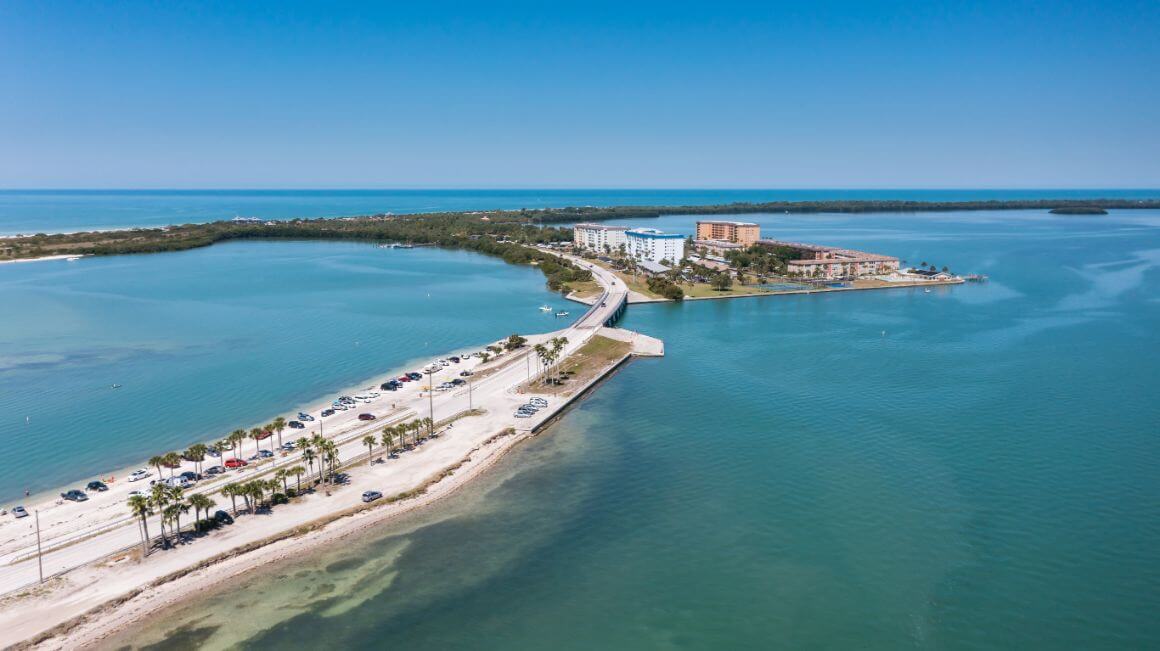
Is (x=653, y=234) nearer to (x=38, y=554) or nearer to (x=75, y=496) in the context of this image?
(x=75, y=496)

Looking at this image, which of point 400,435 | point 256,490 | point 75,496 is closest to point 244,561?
point 256,490

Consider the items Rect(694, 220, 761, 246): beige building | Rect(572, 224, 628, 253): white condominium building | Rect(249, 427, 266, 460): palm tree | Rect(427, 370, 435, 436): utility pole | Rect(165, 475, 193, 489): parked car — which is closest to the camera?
Rect(165, 475, 193, 489): parked car

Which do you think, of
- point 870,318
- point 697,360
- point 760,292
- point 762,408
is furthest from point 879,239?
point 762,408

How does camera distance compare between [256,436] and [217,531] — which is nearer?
[217,531]

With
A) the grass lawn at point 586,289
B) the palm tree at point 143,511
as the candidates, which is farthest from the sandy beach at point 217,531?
the grass lawn at point 586,289

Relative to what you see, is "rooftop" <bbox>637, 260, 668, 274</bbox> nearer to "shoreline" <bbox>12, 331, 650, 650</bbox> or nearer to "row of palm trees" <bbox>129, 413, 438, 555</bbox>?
"row of palm trees" <bbox>129, 413, 438, 555</bbox>

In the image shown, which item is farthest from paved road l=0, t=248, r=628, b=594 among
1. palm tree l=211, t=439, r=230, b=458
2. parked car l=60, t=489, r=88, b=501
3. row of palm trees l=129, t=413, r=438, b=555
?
palm tree l=211, t=439, r=230, b=458

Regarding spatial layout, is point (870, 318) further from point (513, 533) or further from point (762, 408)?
point (513, 533)
